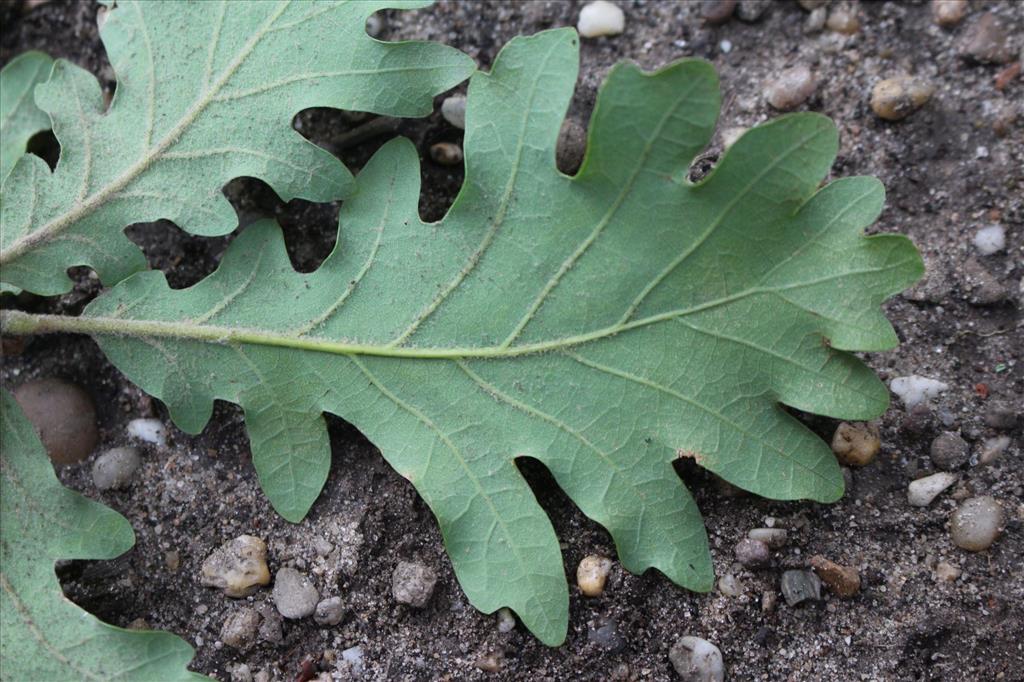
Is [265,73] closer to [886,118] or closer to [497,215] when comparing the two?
[497,215]

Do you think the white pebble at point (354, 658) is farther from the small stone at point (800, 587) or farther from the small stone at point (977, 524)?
the small stone at point (977, 524)

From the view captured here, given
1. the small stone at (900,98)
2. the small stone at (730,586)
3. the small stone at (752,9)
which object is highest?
the small stone at (752,9)

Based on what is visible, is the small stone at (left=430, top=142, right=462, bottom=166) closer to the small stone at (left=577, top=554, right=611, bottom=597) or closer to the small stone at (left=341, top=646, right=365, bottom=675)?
the small stone at (left=577, top=554, right=611, bottom=597)

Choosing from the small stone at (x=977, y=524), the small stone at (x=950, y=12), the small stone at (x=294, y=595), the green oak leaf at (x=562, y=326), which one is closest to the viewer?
the green oak leaf at (x=562, y=326)

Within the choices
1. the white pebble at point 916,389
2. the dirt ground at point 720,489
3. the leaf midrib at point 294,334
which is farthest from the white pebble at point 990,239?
the leaf midrib at point 294,334

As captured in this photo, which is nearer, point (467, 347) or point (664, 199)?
point (664, 199)

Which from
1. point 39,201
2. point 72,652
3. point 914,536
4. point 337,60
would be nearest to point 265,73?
point 337,60
